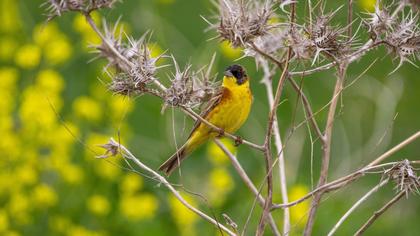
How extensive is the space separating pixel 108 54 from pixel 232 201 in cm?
323

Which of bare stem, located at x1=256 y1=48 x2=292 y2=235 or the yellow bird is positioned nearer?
bare stem, located at x1=256 y1=48 x2=292 y2=235

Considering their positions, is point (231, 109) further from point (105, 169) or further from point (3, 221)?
point (3, 221)

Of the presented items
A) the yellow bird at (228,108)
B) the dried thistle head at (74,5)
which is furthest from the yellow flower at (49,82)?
the dried thistle head at (74,5)

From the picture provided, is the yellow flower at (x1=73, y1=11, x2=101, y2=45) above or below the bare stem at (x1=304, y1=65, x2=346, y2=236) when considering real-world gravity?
below

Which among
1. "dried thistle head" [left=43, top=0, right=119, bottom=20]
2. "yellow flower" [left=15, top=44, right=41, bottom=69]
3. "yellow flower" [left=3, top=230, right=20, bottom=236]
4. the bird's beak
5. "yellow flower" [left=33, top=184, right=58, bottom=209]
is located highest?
"dried thistle head" [left=43, top=0, right=119, bottom=20]

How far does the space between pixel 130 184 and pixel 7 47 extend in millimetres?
1641

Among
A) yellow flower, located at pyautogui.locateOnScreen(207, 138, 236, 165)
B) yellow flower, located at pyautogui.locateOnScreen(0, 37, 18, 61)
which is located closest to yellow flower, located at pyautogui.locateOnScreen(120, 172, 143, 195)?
yellow flower, located at pyautogui.locateOnScreen(207, 138, 236, 165)

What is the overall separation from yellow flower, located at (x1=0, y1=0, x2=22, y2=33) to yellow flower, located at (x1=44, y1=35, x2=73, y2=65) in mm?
460

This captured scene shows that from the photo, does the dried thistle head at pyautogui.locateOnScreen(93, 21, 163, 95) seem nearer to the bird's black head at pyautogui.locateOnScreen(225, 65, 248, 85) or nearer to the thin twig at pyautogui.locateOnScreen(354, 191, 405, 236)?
the thin twig at pyautogui.locateOnScreen(354, 191, 405, 236)

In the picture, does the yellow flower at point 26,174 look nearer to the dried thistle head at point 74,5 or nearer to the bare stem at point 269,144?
the dried thistle head at point 74,5

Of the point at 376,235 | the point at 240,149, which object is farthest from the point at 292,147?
the point at 376,235

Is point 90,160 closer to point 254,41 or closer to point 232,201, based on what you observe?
point 232,201

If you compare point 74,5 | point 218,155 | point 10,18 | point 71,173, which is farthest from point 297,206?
point 74,5

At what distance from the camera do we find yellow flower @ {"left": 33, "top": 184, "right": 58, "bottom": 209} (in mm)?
5852
